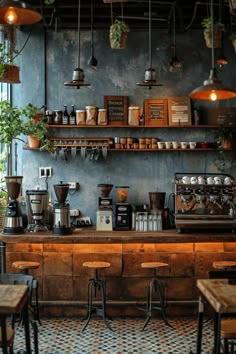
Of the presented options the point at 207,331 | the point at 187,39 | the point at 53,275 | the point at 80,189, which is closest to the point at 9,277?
the point at 53,275

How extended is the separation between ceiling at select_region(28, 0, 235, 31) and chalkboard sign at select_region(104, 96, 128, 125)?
98cm

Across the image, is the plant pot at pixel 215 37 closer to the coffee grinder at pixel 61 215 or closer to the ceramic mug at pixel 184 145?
the ceramic mug at pixel 184 145

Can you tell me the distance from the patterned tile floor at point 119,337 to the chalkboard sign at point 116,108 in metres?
2.54

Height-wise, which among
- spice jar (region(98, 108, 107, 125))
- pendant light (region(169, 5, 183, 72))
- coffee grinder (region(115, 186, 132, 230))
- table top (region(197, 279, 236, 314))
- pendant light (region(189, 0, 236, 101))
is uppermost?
pendant light (region(169, 5, 183, 72))

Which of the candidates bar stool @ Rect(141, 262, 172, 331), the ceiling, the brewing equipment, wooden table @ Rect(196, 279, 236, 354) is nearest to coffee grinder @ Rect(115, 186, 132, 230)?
the brewing equipment

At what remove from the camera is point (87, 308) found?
6.51 m

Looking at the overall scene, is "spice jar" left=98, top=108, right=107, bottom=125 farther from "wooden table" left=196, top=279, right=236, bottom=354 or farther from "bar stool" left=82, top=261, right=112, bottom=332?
"wooden table" left=196, top=279, right=236, bottom=354

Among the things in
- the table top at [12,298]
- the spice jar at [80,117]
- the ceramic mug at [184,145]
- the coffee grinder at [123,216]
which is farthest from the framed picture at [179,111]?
the table top at [12,298]

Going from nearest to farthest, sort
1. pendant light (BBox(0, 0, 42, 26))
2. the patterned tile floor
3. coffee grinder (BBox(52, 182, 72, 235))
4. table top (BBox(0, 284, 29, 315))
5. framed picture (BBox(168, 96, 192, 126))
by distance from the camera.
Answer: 1. table top (BBox(0, 284, 29, 315))
2. pendant light (BBox(0, 0, 42, 26))
3. the patterned tile floor
4. coffee grinder (BBox(52, 182, 72, 235))
5. framed picture (BBox(168, 96, 192, 126))

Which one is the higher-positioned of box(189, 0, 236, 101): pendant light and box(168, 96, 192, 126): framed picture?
box(168, 96, 192, 126): framed picture

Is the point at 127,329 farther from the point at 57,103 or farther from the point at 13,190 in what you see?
the point at 57,103

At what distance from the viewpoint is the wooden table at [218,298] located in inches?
147

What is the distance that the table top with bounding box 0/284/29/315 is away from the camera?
3.64 meters

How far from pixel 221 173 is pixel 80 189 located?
1.88 m
